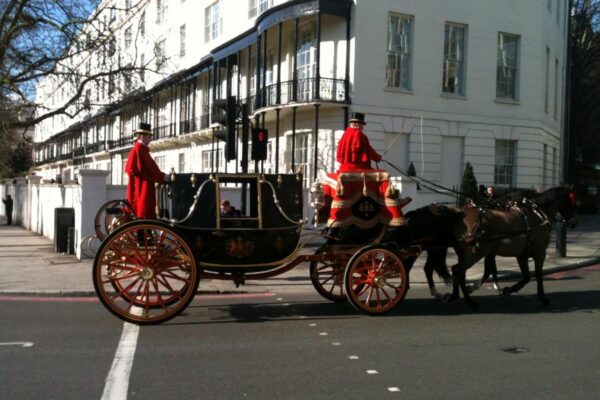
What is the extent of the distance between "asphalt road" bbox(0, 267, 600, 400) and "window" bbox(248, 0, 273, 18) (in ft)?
65.5

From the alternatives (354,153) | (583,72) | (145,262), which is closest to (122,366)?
(145,262)

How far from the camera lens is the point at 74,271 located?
1216 centimetres

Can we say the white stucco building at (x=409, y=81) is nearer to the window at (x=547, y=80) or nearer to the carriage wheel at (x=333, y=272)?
the window at (x=547, y=80)

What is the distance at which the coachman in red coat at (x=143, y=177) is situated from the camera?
7.89 meters

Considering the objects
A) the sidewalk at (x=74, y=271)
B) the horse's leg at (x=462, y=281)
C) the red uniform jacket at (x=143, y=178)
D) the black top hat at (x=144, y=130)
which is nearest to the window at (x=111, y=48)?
the sidewalk at (x=74, y=271)

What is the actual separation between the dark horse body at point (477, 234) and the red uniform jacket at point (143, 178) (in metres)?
3.75

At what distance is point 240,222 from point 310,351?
7.35 feet

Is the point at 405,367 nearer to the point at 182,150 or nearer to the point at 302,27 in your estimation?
the point at 302,27

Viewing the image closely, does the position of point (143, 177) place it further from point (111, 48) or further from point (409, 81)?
point (409, 81)

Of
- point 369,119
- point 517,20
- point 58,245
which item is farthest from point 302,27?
point 58,245

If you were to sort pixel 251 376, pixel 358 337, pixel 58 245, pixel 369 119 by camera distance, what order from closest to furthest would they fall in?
1. pixel 251 376
2. pixel 358 337
3. pixel 58 245
4. pixel 369 119

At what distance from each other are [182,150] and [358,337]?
30446 millimetres

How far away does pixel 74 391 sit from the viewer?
16.7 ft

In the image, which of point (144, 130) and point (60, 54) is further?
point (60, 54)
